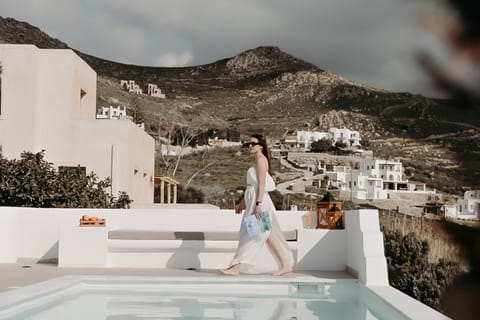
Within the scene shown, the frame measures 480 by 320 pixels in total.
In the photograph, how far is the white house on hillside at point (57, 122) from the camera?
701 inches

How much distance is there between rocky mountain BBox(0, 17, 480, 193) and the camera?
51.0 m

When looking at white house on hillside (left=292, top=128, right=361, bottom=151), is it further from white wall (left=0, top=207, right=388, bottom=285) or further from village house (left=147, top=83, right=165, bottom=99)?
white wall (left=0, top=207, right=388, bottom=285)

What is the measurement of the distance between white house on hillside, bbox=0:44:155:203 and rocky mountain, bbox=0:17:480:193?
29.9 meters

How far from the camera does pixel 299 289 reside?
226 inches

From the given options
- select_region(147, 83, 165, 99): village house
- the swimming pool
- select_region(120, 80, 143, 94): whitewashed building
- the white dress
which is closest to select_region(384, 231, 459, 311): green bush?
the white dress

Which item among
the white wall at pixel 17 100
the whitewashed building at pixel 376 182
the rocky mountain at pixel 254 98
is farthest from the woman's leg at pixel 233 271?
the rocky mountain at pixel 254 98

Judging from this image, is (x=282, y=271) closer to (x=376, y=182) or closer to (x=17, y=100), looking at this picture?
(x=17, y=100)

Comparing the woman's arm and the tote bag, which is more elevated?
the woman's arm

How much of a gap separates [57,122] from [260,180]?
Result: 45.6 feet

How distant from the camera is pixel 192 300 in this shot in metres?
5.33

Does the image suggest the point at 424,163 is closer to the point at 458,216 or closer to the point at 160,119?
the point at 160,119

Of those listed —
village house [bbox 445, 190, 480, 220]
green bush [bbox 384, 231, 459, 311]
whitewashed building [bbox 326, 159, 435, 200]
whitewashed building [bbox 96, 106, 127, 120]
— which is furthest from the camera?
whitewashed building [bbox 96, 106, 127, 120]

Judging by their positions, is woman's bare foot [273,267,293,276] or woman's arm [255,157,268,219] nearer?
woman's arm [255,157,268,219]

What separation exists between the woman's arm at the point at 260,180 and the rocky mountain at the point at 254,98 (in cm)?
4061
